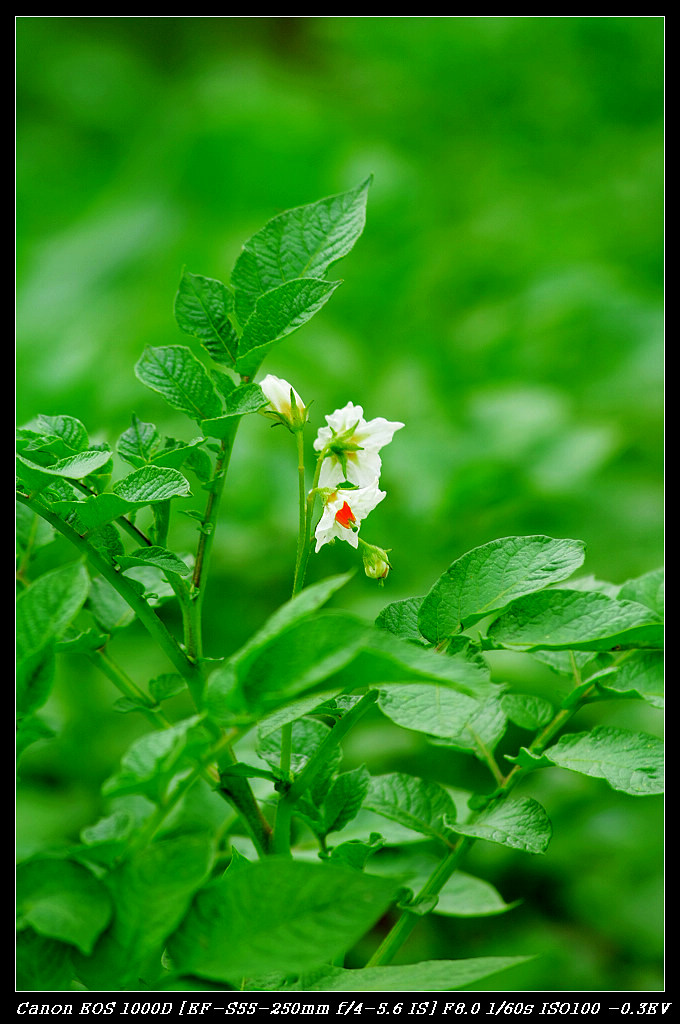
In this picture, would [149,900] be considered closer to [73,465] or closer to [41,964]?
[41,964]

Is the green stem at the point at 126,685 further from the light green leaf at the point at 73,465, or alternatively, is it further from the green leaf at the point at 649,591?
the green leaf at the point at 649,591

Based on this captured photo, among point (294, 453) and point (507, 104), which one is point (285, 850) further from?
point (507, 104)

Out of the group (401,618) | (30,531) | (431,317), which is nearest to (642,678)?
(401,618)

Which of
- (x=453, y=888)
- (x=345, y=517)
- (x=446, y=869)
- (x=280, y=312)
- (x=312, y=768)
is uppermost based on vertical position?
(x=280, y=312)

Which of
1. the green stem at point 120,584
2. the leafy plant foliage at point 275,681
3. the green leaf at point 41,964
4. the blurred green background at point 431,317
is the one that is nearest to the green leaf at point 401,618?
the leafy plant foliage at point 275,681

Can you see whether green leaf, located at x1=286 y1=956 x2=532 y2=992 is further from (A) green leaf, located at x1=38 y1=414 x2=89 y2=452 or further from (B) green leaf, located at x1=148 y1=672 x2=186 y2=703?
(A) green leaf, located at x1=38 y1=414 x2=89 y2=452
